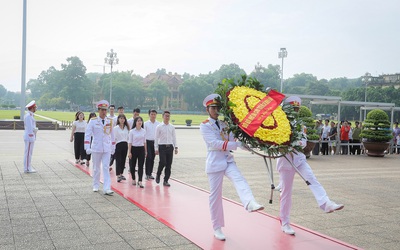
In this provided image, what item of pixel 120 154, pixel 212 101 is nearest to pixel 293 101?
pixel 212 101

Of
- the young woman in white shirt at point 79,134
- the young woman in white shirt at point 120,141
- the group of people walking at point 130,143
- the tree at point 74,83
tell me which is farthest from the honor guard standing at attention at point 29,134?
the tree at point 74,83

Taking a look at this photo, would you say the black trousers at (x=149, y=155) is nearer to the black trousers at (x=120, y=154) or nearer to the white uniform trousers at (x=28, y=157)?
the black trousers at (x=120, y=154)

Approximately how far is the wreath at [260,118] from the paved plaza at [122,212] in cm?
154

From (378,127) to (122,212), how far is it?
49.6 feet

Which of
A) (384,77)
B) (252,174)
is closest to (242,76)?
(252,174)

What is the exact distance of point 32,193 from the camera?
7875 mm

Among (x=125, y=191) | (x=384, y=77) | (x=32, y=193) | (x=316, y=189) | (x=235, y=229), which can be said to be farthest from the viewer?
(x=384, y=77)

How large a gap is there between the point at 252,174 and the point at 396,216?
4923 millimetres

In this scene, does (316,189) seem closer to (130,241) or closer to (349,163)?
(130,241)

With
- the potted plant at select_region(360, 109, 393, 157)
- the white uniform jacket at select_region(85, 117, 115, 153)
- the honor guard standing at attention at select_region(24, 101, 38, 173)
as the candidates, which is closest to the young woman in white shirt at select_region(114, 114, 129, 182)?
the white uniform jacket at select_region(85, 117, 115, 153)

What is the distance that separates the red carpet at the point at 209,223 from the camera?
503 centimetres

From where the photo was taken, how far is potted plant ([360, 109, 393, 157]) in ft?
58.9

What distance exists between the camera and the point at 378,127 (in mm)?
18188

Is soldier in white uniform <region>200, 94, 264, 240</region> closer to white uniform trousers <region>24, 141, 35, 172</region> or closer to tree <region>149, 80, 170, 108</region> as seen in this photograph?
white uniform trousers <region>24, 141, 35, 172</region>
